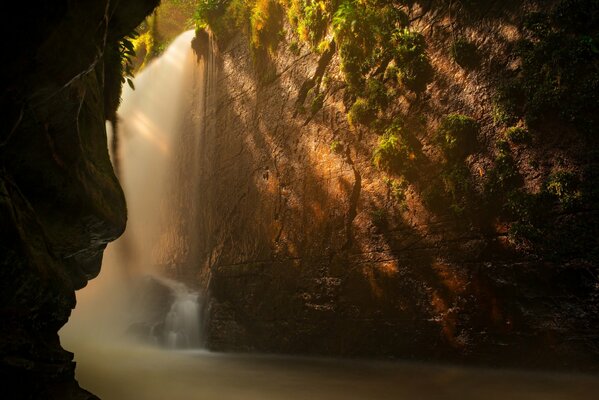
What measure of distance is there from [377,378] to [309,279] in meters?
3.25

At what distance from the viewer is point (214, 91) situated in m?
14.2

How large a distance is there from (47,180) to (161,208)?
47.0ft

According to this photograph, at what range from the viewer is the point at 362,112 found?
892 centimetres

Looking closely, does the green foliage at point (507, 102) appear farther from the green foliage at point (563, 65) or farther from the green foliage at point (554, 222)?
the green foliage at point (554, 222)

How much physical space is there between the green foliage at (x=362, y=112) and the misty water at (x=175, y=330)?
17.2 feet

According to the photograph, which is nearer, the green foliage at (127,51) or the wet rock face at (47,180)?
the wet rock face at (47,180)

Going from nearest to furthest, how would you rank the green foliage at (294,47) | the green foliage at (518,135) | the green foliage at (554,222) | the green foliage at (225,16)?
the green foliage at (554,222)
the green foliage at (518,135)
the green foliage at (294,47)
the green foliage at (225,16)

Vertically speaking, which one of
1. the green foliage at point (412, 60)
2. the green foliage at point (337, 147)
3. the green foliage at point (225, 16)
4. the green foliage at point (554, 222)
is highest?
the green foliage at point (225, 16)

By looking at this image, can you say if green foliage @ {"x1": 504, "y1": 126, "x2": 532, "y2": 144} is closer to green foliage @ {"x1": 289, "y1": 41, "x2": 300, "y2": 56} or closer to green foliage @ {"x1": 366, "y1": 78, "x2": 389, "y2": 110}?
green foliage @ {"x1": 366, "y1": 78, "x2": 389, "y2": 110}

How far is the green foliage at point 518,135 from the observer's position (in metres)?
6.61

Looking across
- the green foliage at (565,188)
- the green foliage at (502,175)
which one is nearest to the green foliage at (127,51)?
the green foliage at (502,175)

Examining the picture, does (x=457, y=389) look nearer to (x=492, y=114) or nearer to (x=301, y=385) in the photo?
(x=301, y=385)

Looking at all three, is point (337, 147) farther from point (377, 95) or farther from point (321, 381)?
point (321, 381)

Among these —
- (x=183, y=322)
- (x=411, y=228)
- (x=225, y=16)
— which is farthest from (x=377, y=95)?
(x=183, y=322)
